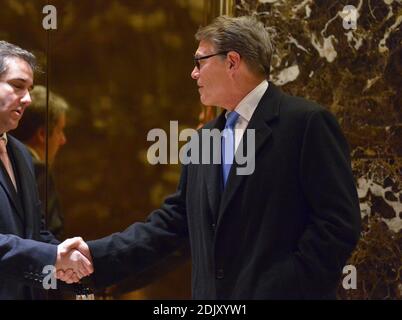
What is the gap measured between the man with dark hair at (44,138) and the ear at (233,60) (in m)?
1.17

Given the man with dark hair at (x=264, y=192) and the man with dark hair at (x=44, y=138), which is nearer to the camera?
the man with dark hair at (x=264, y=192)

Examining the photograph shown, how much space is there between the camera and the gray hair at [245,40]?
10.2 ft

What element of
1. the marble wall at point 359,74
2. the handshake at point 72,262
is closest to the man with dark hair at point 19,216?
the handshake at point 72,262

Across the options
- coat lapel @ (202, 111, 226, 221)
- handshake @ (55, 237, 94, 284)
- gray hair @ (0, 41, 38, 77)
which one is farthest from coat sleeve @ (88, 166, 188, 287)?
gray hair @ (0, 41, 38, 77)

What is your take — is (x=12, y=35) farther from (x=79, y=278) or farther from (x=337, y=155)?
(x=337, y=155)

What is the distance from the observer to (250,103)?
3109 mm

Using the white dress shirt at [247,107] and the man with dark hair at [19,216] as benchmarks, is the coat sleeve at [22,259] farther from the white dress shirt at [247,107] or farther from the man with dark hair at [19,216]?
the white dress shirt at [247,107]

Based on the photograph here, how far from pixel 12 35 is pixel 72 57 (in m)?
0.32

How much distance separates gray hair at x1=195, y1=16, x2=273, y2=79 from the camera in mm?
3121

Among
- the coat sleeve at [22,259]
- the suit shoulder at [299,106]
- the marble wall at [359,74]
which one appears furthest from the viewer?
the marble wall at [359,74]

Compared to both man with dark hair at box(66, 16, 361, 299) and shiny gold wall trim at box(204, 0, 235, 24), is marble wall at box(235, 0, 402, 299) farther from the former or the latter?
man with dark hair at box(66, 16, 361, 299)

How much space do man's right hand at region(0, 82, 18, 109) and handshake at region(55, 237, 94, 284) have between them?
67cm

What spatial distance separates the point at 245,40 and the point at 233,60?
95 mm
